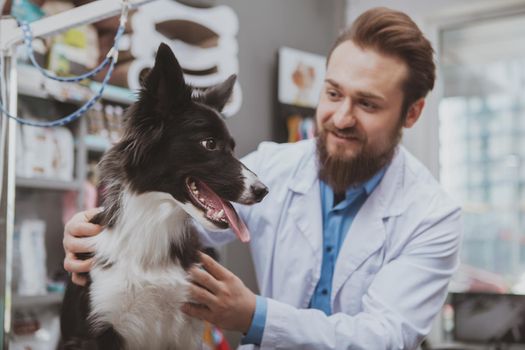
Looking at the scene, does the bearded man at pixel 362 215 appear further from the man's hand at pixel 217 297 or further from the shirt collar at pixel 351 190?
the man's hand at pixel 217 297

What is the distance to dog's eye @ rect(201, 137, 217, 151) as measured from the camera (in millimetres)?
1034

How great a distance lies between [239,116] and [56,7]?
0.97 meters

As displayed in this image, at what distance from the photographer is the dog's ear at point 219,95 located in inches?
42.9

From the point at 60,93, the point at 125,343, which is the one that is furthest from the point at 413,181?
the point at 60,93

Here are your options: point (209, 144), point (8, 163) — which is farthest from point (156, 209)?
point (8, 163)

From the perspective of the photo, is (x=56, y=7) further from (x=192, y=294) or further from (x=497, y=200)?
(x=497, y=200)

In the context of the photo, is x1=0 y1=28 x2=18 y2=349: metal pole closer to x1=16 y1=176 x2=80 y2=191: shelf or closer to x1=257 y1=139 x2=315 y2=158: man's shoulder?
x1=257 y1=139 x2=315 y2=158: man's shoulder

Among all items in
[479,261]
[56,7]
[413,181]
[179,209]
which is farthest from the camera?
[479,261]

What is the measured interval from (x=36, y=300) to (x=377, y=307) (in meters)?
1.79

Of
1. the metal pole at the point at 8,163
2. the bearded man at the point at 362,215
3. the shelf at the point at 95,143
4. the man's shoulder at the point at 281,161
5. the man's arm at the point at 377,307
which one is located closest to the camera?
the man's arm at the point at 377,307

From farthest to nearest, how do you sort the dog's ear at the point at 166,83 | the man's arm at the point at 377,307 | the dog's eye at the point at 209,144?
the man's arm at the point at 377,307
the dog's eye at the point at 209,144
the dog's ear at the point at 166,83

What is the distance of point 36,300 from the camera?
2.69m

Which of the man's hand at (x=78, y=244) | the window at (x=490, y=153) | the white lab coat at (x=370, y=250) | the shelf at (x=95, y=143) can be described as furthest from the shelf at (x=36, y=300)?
the window at (x=490, y=153)

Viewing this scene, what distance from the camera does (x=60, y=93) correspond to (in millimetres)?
2822
